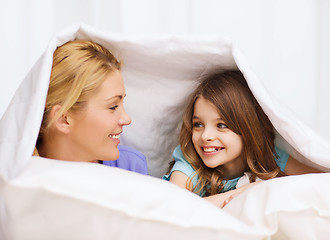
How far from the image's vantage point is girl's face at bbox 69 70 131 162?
105cm

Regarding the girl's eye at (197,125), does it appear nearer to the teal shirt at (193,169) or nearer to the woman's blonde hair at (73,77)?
the teal shirt at (193,169)

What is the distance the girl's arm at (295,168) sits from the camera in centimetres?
120

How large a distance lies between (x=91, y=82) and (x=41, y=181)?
371 mm

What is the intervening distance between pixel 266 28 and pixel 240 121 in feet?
1.95

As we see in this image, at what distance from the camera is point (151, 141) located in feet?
4.42

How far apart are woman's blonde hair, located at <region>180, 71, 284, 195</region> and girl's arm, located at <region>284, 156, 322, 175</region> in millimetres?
27

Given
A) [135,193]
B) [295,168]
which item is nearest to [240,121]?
[295,168]

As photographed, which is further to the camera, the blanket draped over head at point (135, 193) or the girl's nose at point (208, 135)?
the girl's nose at point (208, 135)

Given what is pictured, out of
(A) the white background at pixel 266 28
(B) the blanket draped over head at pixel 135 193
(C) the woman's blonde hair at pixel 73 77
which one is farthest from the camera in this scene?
(A) the white background at pixel 266 28

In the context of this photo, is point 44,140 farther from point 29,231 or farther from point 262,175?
point 262,175

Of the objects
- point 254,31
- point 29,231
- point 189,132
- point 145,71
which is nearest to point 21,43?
point 145,71

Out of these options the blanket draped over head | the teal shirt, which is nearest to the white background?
the teal shirt

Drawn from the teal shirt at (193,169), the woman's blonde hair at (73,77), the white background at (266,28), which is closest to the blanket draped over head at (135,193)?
the woman's blonde hair at (73,77)

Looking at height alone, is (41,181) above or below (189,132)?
above
